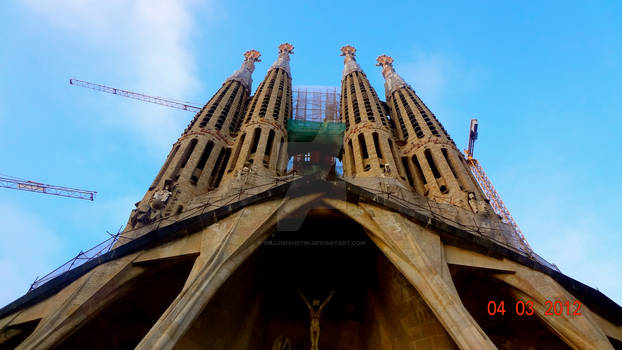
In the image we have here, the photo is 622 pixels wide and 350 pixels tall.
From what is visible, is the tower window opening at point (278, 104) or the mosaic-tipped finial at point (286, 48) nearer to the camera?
the tower window opening at point (278, 104)

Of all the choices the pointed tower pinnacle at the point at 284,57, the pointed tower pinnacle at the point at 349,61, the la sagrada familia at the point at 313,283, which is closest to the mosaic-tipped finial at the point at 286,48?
the pointed tower pinnacle at the point at 284,57

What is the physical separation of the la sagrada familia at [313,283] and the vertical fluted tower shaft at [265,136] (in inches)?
103

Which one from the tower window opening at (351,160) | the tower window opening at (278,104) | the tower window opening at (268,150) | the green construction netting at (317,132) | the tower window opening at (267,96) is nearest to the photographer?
the tower window opening at (268,150)

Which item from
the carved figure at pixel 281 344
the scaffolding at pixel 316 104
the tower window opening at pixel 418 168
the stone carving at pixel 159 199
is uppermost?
the scaffolding at pixel 316 104

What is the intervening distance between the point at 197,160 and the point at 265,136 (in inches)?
188

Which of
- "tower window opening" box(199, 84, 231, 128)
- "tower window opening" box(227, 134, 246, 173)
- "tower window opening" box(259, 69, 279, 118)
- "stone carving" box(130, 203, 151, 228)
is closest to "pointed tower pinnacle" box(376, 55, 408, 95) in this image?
"tower window opening" box(259, 69, 279, 118)

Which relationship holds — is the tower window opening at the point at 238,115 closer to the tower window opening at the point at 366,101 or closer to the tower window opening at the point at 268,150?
the tower window opening at the point at 268,150

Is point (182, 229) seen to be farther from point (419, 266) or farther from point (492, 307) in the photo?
point (492, 307)

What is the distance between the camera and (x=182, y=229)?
12109 mm

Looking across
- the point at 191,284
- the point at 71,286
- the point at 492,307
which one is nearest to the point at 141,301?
the point at 71,286

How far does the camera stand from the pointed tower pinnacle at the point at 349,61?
Answer: 40.7 m

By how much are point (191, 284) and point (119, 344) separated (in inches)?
198

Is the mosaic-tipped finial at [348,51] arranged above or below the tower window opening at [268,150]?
above

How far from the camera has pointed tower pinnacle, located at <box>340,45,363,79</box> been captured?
40.7 meters
